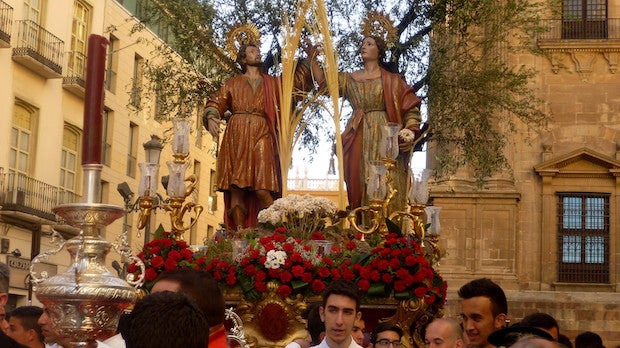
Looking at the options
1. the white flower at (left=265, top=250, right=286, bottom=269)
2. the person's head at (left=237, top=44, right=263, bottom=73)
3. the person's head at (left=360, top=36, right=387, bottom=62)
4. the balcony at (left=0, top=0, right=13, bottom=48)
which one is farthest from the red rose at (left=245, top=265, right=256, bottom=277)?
the balcony at (left=0, top=0, right=13, bottom=48)

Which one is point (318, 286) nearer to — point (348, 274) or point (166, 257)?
point (348, 274)

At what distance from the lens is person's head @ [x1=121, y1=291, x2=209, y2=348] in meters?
3.97

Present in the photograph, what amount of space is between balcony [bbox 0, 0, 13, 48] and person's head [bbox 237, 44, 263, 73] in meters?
15.5

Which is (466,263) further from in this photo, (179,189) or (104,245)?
(104,245)

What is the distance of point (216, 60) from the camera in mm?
22766

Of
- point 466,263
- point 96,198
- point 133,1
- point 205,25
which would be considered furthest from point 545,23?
point 96,198

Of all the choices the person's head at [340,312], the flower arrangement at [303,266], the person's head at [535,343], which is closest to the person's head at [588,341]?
the person's head at [340,312]

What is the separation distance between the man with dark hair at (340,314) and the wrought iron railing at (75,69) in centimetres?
2487

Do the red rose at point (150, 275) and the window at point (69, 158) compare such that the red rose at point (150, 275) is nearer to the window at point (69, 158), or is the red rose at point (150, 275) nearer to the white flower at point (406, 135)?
the white flower at point (406, 135)

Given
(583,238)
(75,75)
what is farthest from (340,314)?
(75,75)

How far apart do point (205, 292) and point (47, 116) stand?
87.4 ft

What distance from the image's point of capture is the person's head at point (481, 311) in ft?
24.1

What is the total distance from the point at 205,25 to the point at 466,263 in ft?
29.2

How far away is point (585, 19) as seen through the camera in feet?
98.6
